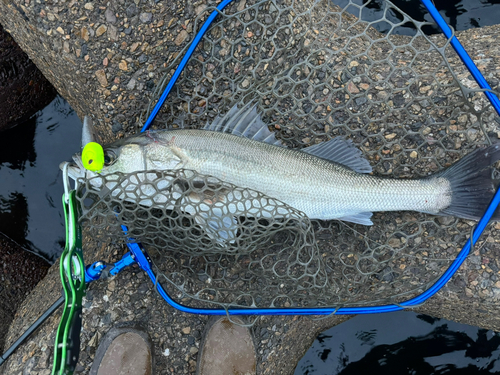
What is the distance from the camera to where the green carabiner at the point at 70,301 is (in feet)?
4.70

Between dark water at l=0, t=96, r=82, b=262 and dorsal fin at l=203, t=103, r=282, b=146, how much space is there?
1.75m

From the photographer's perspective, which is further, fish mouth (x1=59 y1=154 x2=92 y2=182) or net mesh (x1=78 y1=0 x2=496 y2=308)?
net mesh (x1=78 y1=0 x2=496 y2=308)

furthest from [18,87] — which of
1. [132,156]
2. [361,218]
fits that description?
[361,218]

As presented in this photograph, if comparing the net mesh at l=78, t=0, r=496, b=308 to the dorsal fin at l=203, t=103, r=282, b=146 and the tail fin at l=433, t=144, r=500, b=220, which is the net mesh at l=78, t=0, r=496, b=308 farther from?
the tail fin at l=433, t=144, r=500, b=220

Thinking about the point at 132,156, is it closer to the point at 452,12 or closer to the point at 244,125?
the point at 244,125

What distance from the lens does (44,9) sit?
2236 millimetres

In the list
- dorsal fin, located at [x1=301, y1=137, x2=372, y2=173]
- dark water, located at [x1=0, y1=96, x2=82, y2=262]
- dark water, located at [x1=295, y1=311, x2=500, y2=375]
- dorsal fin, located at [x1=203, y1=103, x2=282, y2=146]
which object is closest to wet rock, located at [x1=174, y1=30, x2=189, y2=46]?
dorsal fin, located at [x1=203, y1=103, x2=282, y2=146]

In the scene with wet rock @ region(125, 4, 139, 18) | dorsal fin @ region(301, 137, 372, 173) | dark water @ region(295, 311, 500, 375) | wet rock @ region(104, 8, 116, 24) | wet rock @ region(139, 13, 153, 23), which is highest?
wet rock @ region(104, 8, 116, 24)

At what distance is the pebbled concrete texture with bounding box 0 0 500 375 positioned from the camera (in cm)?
228

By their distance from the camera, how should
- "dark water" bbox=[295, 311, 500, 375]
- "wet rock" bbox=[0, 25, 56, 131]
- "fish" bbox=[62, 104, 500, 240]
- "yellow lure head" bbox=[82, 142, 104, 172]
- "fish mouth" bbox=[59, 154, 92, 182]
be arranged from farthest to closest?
"dark water" bbox=[295, 311, 500, 375], "wet rock" bbox=[0, 25, 56, 131], "fish" bbox=[62, 104, 500, 240], "fish mouth" bbox=[59, 154, 92, 182], "yellow lure head" bbox=[82, 142, 104, 172]

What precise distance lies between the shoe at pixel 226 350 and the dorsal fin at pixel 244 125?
134 cm

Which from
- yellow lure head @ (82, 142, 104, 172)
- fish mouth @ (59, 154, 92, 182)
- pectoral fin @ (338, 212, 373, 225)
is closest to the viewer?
yellow lure head @ (82, 142, 104, 172)

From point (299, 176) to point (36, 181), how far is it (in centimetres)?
262

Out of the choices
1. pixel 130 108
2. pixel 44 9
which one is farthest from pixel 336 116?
pixel 44 9
